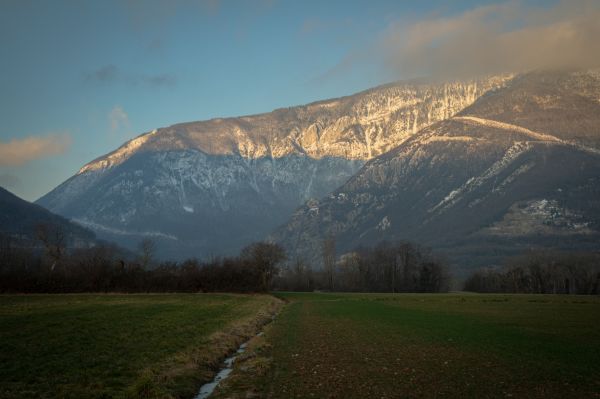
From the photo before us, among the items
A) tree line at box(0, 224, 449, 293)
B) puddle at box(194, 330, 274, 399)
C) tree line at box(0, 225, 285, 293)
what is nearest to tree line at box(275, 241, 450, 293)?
tree line at box(0, 224, 449, 293)

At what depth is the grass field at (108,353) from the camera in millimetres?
20141

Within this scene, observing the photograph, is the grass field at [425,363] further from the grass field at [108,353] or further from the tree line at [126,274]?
the tree line at [126,274]

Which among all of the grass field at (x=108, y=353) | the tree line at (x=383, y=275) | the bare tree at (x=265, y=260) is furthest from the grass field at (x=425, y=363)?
the tree line at (x=383, y=275)

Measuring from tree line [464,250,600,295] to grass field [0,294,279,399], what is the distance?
365ft

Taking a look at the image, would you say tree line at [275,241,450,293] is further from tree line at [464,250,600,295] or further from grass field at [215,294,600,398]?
grass field at [215,294,600,398]

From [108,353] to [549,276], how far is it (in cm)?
13166

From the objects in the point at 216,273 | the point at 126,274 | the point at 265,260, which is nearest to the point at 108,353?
the point at 126,274

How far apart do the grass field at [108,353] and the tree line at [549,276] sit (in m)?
111

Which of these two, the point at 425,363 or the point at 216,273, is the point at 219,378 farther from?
the point at 216,273

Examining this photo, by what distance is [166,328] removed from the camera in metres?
39.6

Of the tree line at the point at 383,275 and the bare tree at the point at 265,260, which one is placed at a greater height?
the bare tree at the point at 265,260

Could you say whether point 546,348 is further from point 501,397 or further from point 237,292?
point 237,292

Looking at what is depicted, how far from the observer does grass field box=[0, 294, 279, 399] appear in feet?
66.1

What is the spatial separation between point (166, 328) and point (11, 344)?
1253cm
